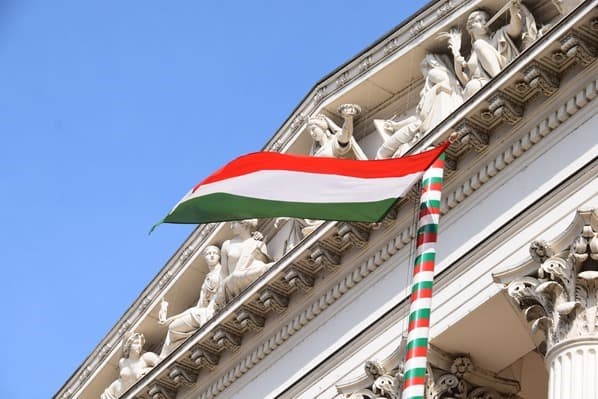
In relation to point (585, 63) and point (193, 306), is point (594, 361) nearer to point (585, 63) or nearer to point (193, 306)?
point (585, 63)

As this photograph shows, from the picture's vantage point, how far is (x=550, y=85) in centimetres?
2319

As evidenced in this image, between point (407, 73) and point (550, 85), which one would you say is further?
point (407, 73)

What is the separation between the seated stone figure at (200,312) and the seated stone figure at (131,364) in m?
0.76

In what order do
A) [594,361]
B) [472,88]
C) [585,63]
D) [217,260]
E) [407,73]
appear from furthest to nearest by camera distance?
[217,260] < [407,73] < [472,88] < [585,63] < [594,361]

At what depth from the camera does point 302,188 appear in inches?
925

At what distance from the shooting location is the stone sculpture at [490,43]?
2431 centimetres

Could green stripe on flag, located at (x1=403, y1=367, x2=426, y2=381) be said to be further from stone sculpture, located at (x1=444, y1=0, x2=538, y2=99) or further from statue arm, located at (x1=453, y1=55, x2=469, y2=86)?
statue arm, located at (x1=453, y1=55, x2=469, y2=86)

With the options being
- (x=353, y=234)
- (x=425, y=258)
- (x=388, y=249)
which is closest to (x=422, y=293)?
(x=425, y=258)

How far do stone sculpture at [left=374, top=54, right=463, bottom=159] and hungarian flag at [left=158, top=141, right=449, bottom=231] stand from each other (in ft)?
6.36

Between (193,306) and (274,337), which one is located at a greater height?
(193,306)

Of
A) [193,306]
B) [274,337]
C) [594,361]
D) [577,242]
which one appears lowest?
[594,361]

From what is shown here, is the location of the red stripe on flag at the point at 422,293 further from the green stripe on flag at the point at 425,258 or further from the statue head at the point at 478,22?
the statue head at the point at 478,22

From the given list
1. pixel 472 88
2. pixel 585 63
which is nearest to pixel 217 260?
pixel 472 88

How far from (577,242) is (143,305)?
11.4 meters
